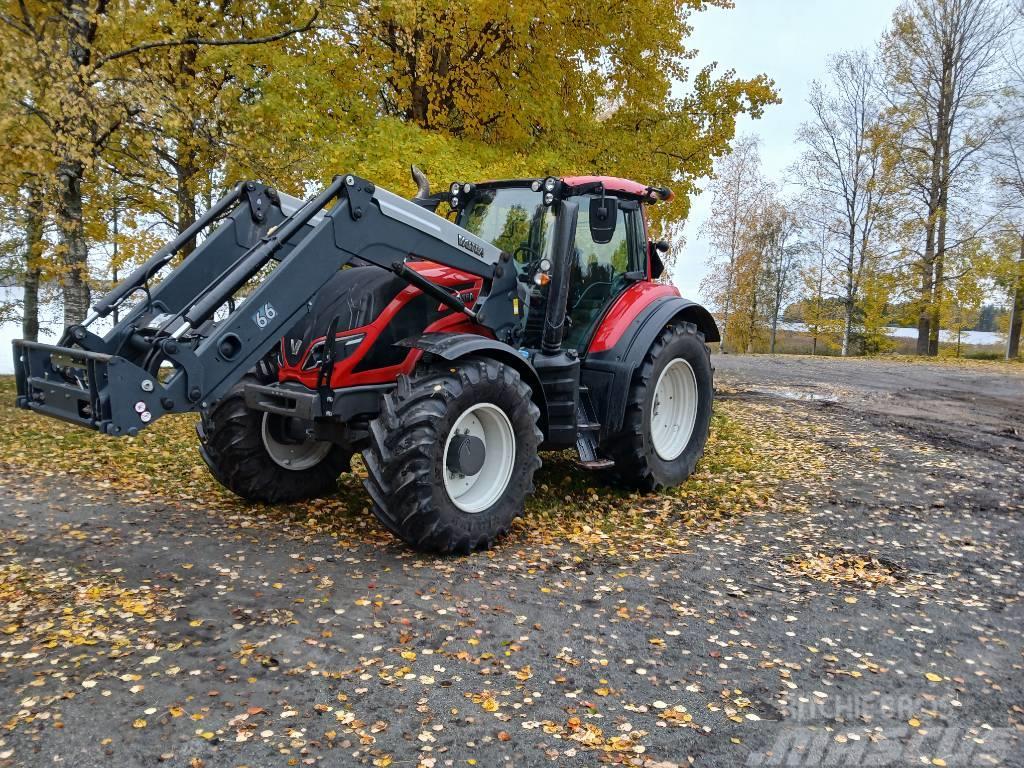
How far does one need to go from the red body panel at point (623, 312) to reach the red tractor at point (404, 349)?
18 millimetres

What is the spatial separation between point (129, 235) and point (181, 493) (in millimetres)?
7354

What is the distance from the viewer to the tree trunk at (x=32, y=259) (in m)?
11.3

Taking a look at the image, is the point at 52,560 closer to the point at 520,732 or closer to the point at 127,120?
the point at 520,732

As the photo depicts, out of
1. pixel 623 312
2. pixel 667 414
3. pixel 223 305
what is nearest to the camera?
pixel 223 305

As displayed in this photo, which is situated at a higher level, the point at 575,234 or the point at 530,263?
the point at 575,234

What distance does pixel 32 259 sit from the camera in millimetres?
13094

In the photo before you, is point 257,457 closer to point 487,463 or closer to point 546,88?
point 487,463

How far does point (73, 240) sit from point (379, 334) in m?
7.67

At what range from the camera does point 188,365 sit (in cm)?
410

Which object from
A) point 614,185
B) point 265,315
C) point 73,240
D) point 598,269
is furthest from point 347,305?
point 73,240

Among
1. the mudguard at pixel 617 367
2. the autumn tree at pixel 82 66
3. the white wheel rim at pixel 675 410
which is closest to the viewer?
the mudguard at pixel 617 367

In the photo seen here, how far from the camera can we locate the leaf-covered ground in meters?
2.92

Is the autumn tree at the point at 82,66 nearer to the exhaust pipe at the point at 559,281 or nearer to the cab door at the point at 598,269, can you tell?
the cab door at the point at 598,269

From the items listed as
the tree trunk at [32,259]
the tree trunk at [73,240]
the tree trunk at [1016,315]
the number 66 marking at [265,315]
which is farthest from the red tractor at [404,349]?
the tree trunk at [1016,315]
